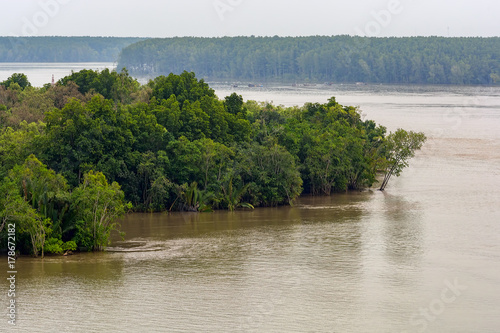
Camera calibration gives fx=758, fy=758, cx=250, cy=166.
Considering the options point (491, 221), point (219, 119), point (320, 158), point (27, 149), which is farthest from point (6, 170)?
point (491, 221)

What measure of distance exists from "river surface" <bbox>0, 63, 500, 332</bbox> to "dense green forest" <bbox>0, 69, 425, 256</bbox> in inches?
44.9

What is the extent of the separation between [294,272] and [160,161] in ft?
43.1

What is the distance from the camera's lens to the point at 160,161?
40.0 metres

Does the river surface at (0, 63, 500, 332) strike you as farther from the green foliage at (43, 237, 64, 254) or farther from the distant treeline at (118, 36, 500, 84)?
the distant treeline at (118, 36, 500, 84)

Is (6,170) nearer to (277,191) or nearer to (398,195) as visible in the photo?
(277,191)

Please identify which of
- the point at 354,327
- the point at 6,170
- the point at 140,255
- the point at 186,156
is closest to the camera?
the point at 354,327

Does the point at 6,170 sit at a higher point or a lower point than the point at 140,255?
higher

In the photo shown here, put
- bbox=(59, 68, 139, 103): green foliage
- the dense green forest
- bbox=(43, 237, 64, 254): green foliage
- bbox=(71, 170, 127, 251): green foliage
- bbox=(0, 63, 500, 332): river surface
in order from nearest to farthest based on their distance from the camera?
bbox=(0, 63, 500, 332): river surface → bbox=(43, 237, 64, 254): green foliage → bbox=(71, 170, 127, 251): green foliage → the dense green forest → bbox=(59, 68, 139, 103): green foliage

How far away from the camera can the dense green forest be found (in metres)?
31.1

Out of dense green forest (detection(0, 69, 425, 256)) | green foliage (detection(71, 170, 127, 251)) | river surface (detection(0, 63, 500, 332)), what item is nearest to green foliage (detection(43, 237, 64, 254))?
dense green forest (detection(0, 69, 425, 256))

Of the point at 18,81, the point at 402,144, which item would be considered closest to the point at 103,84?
the point at 18,81

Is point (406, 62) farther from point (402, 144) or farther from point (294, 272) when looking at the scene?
point (294, 272)

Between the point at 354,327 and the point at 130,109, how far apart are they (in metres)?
25.5

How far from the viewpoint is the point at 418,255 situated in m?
32.2
